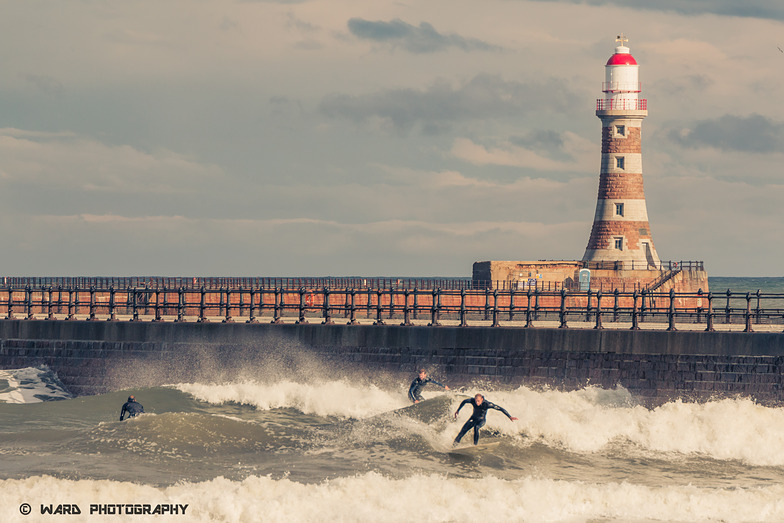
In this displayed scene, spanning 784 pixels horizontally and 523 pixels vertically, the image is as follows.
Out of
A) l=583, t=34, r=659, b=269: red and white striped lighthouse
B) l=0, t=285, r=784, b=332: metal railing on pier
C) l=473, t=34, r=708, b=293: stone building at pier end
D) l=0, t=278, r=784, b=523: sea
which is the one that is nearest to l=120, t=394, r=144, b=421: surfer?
l=0, t=278, r=784, b=523: sea

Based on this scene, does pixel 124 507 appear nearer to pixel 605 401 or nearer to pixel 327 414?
pixel 327 414

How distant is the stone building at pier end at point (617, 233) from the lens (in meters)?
57.6

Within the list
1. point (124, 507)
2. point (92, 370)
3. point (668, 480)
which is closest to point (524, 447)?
point (668, 480)

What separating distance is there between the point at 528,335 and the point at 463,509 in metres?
9.77

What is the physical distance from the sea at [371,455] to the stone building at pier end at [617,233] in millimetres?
30383

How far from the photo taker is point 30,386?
31.0 metres

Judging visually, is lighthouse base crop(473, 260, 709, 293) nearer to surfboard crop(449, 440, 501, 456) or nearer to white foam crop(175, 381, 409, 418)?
white foam crop(175, 381, 409, 418)

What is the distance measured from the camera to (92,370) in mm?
31375

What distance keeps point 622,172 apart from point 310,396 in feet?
111

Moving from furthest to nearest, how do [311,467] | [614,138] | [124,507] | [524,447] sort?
[614,138]
[524,447]
[311,467]
[124,507]

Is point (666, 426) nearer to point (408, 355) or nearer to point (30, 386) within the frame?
point (408, 355)

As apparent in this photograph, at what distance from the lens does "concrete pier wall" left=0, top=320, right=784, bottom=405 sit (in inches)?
1017

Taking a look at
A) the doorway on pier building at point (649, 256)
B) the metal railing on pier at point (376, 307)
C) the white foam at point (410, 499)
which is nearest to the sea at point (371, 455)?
the white foam at point (410, 499)

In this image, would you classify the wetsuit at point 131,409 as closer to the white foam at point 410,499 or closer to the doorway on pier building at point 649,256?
Answer: the white foam at point 410,499
